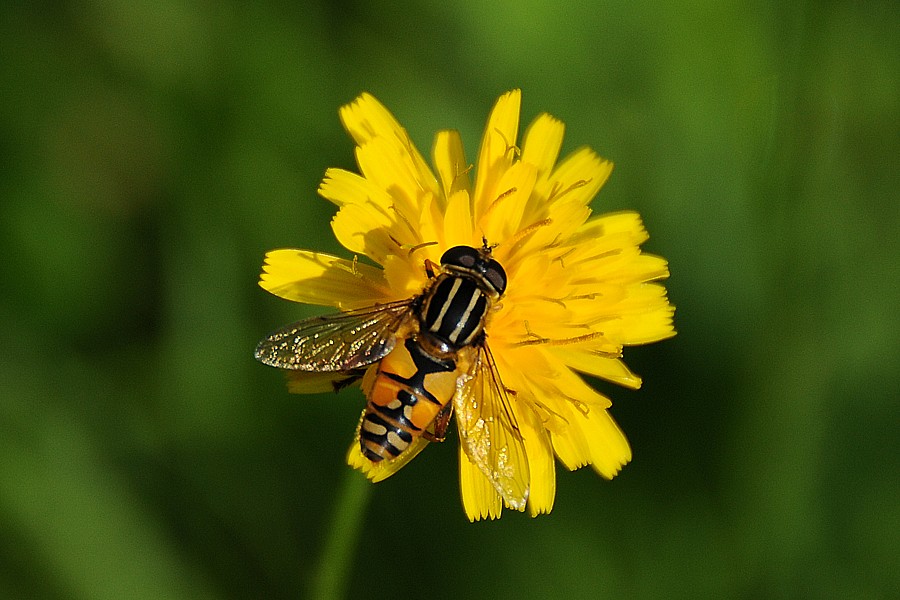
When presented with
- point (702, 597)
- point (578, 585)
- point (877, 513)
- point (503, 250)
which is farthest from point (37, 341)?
point (877, 513)

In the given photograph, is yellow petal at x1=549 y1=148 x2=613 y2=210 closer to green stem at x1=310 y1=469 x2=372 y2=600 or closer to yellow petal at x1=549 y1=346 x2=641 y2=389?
yellow petal at x1=549 y1=346 x2=641 y2=389

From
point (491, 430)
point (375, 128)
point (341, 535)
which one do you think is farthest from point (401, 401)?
point (375, 128)

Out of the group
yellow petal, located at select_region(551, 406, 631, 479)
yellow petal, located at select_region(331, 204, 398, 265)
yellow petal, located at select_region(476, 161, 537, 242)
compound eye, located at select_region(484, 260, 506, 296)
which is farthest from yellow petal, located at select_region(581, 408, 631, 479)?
yellow petal, located at select_region(331, 204, 398, 265)

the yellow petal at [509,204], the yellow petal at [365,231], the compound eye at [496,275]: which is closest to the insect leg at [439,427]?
the compound eye at [496,275]

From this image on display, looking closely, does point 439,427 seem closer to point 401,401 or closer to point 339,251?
point 401,401

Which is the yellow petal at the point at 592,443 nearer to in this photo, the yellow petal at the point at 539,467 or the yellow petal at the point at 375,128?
the yellow petal at the point at 539,467
